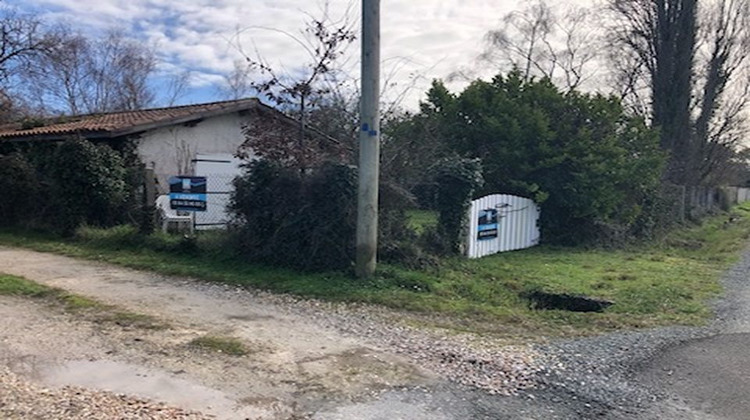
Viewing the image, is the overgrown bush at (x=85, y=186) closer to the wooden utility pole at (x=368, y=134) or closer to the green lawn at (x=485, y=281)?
the green lawn at (x=485, y=281)

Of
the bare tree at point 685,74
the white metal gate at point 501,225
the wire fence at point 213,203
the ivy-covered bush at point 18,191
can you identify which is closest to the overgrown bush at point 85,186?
the ivy-covered bush at point 18,191

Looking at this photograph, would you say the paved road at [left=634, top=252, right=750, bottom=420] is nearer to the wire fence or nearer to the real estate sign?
the wire fence

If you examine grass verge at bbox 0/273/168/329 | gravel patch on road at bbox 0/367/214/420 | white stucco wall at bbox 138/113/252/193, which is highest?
white stucco wall at bbox 138/113/252/193

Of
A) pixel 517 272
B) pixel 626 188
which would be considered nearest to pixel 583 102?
pixel 626 188

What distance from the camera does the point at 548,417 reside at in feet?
14.0

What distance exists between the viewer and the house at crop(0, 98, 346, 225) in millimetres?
14562

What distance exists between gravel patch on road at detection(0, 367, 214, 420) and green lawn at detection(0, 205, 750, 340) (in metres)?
3.87

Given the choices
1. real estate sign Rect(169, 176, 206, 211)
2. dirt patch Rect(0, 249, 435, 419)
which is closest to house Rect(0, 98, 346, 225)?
real estate sign Rect(169, 176, 206, 211)

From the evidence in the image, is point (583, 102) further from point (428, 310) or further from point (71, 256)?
point (71, 256)

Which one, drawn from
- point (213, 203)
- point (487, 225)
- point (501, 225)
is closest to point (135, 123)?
point (213, 203)

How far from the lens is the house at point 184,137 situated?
14.6 meters

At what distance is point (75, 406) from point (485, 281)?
7413 millimetres

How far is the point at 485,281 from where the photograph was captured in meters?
10.2

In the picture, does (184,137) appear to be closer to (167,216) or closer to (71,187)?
(71,187)
